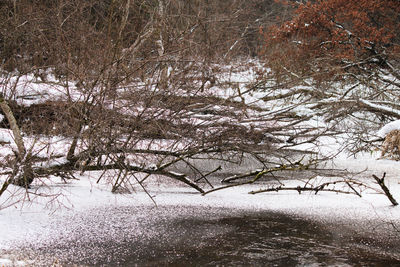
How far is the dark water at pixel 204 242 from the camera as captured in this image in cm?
321

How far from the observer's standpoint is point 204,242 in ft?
11.8

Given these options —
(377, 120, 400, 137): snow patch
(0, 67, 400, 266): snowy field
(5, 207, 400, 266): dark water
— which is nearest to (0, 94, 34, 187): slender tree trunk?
(0, 67, 400, 266): snowy field

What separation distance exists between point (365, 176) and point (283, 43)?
9212mm

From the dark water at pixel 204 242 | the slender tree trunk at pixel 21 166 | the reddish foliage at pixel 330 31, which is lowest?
the dark water at pixel 204 242

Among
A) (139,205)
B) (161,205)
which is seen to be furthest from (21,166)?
(161,205)

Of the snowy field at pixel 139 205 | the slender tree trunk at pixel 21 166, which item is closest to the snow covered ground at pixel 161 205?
the snowy field at pixel 139 205

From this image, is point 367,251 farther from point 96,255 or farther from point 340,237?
point 96,255

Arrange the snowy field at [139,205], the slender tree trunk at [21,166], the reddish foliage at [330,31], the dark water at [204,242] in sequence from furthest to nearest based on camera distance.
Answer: the reddish foliage at [330,31]
the slender tree trunk at [21,166]
the snowy field at [139,205]
the dark water at [204,242]

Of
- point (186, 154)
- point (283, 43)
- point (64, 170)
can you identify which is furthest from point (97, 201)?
point (283, 43)

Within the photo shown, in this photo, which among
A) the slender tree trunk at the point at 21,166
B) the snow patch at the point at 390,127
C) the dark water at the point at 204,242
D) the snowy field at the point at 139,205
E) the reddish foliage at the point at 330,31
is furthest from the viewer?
the reddish foliage at the point at 330,31

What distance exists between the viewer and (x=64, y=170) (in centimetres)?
443

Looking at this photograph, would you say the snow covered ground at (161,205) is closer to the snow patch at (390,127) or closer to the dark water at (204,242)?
the dark water at (204,242)

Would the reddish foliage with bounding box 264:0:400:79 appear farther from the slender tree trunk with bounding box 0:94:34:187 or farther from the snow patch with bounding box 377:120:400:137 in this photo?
the slender tree trunk with bounding box 0:94:34:187

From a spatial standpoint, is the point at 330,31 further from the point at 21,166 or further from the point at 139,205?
the point at 21,166
